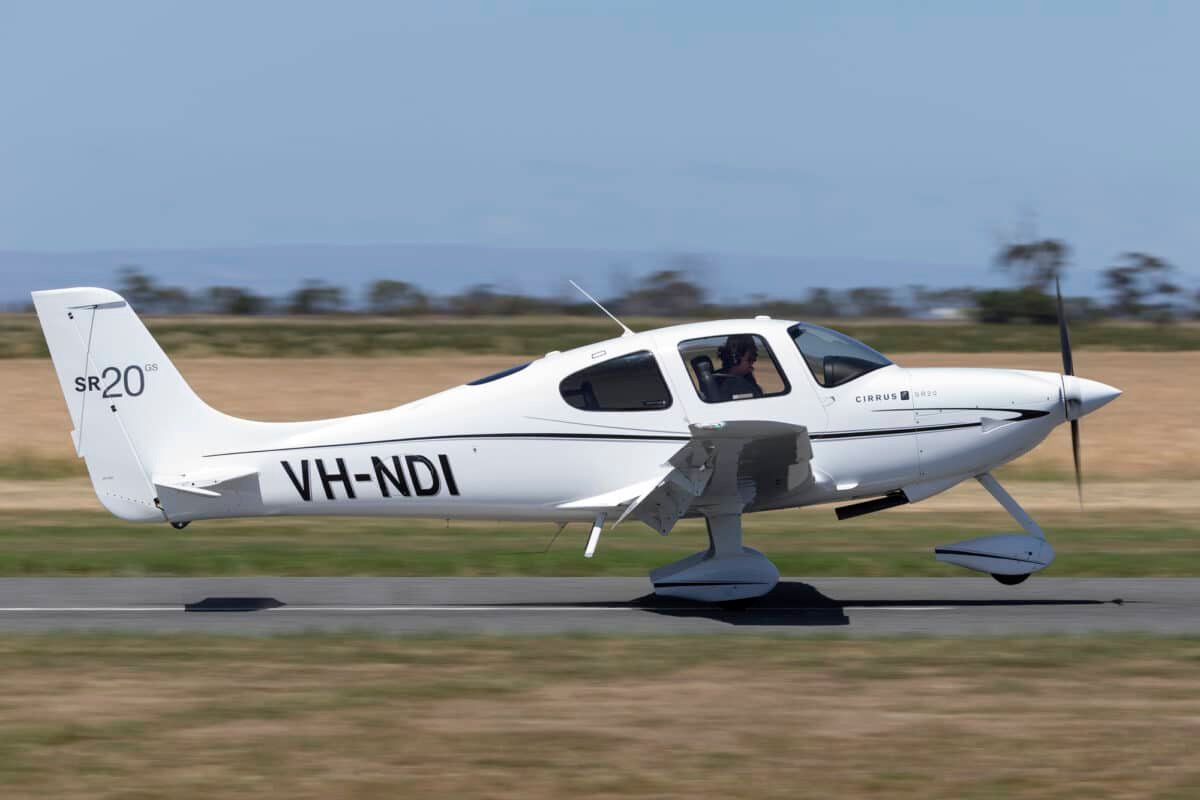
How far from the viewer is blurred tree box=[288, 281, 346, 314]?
72.4m

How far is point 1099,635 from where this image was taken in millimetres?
9094

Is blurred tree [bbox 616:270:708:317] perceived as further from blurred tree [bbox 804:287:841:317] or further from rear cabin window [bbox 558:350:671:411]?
rear cabin window [bbox 558:350:671:411]

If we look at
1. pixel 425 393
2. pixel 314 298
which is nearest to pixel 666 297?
pixel 425 393

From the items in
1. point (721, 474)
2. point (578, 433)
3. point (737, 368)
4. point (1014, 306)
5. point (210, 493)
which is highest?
point (737, 368)

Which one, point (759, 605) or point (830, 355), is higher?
point (830, 355)

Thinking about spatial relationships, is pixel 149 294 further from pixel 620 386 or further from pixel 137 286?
pixel 620 386

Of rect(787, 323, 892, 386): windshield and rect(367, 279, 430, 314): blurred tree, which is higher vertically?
rect(787, 323, 892, 386): windshield

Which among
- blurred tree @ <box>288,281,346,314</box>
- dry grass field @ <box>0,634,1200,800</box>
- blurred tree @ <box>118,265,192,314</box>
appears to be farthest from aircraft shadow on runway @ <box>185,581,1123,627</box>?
blurred tree @ <box>118,265,192,314</box>

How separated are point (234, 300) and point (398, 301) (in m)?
10.6

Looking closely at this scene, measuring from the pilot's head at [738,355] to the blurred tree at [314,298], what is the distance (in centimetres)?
6397

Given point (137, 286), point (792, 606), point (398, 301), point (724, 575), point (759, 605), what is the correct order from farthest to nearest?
point (137, 286)
point (398, 301)
point (759, 605)
point (792, 606)
point (724, 575)

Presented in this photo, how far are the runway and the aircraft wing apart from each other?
2.66 ft

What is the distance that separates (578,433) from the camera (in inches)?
397

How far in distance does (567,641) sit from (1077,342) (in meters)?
37.3
